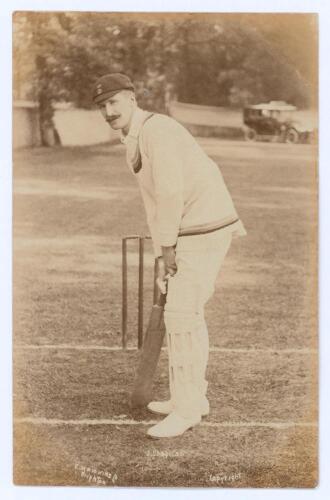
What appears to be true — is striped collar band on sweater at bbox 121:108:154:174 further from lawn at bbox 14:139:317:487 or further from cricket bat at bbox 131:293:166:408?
cricket bat at bbox 131:293:166:408

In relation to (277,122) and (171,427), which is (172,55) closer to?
(277,122)

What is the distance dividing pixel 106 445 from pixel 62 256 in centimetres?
95

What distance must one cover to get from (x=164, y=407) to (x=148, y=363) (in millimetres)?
222

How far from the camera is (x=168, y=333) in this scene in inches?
147

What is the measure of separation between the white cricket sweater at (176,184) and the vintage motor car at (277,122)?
1.38ft

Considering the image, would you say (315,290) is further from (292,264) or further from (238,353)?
(238,353)

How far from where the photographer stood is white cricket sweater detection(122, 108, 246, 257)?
11.9 feet

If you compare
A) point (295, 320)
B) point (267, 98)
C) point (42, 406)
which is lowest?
point (42, 406)

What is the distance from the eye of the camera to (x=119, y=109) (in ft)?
12.4

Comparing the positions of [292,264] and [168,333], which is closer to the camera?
[168,333]

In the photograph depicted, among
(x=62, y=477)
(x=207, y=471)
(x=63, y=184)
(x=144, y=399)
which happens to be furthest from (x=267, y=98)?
(x=62, y=477)

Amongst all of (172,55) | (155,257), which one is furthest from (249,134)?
(155,257)

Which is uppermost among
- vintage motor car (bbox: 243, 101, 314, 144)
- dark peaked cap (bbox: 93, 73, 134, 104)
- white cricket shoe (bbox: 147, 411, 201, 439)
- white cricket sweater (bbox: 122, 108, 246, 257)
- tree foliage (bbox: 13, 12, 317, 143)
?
tree foliage (bbox: 13, 12, 317, 143)

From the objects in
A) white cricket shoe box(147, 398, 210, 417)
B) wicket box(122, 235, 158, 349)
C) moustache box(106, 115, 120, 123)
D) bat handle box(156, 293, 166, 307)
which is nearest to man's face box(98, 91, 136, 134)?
moustache box(106, 115, 120, 123)
